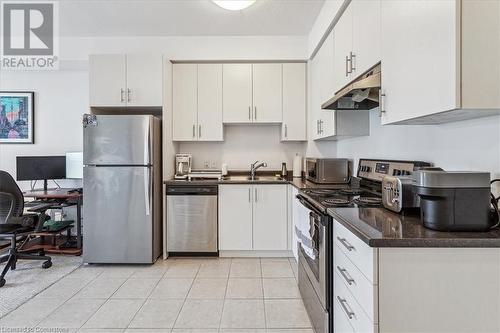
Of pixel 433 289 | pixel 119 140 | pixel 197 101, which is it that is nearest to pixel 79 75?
pixel 119 140

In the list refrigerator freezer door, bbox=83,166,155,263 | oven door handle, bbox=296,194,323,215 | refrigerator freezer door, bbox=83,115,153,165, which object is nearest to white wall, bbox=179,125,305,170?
refrigerator freezer door, bbox=83,115,153,165

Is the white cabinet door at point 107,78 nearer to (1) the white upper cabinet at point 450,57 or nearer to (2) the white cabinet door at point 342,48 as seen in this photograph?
(2) the white cabinet door at point 342,48

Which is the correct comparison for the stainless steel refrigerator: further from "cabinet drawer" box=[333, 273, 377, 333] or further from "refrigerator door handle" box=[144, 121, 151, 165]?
"cabinet drawer" box=[333, 273, 377, 333]

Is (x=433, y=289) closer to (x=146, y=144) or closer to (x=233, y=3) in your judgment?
(x=233, y=3)

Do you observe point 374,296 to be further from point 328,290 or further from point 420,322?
point 328,290

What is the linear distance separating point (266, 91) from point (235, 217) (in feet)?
5.21

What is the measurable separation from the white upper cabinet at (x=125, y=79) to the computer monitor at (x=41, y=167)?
3.29ft

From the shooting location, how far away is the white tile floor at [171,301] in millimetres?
2111

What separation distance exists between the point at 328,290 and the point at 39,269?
305cm

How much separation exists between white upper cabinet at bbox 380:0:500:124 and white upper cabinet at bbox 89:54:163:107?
2.68 metres

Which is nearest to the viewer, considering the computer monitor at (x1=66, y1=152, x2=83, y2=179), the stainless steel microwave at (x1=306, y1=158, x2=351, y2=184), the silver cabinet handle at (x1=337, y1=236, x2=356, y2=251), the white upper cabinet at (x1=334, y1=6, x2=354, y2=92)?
the silver cabinet handle at (x1=337, y1=236, x2=356, y2=251)

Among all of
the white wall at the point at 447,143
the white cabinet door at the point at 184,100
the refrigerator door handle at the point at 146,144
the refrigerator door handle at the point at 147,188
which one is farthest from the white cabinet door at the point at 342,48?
the refrigerator door handle at the point at 147,188

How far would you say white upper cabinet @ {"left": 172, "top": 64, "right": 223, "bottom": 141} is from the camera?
367cm

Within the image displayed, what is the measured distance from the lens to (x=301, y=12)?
3084 mm
